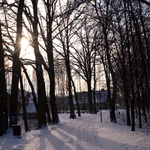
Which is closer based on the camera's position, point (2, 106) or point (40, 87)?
point (2, 106)

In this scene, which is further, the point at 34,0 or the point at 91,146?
the point at 34,0

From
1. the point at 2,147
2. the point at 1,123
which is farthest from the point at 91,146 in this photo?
the point at 1,123

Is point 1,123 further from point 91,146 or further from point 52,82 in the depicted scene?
point 52,82

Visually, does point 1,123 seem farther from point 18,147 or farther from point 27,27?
point 27,27

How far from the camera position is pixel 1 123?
13.4m

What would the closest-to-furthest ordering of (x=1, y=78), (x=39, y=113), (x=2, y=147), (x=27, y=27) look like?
(x=2, y=147), (x=1, y=78), (x=39, y=113), (x=27, y=27)

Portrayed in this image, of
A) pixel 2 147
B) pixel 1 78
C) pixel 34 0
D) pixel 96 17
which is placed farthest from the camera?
pixel 96 17

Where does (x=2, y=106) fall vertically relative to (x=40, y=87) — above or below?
below

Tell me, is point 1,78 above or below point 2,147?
above

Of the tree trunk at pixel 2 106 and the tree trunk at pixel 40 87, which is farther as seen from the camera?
the tree trunk at pixel 40 87

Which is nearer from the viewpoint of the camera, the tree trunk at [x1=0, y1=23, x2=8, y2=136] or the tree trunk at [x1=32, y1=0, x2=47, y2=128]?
the tree trunk at [x1=0, y1=23, x2=8, y2=136]

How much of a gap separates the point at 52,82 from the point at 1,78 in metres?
9.35

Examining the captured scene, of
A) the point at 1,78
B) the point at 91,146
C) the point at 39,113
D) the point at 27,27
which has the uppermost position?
the point at 27,27

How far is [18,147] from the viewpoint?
9.95m
